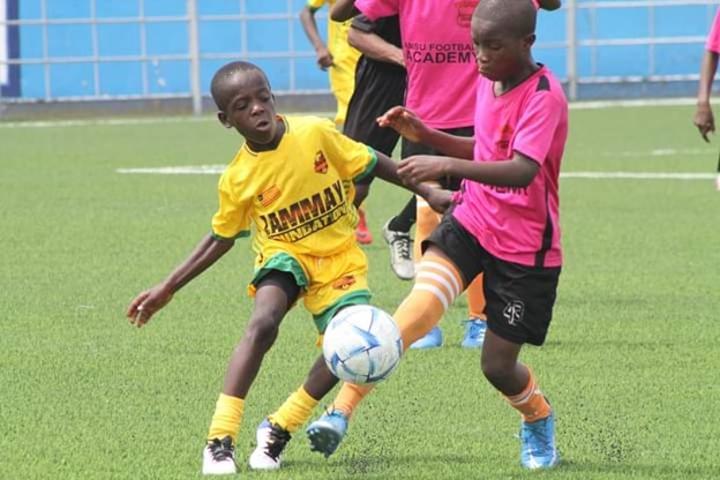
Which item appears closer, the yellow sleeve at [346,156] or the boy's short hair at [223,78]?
the boy's short hair at [223,78]

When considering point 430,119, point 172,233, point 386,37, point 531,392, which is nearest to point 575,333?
point 430,119

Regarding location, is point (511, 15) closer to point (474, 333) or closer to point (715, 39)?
point (474, 333)

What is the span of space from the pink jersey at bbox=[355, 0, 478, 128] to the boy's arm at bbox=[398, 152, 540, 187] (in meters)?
2.84

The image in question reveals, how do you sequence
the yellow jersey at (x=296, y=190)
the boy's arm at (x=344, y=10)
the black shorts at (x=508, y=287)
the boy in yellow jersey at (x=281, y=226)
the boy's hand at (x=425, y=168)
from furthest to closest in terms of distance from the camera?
the boy's arm at (x=344, y=10), the yellow jersey at (x=296, y=190), the boy in yellow jersey at (x=281, y=226), the black shorts at (x=508, y=287), the boy's hand at (x=425, y=168)

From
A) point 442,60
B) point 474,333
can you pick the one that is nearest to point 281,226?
point 474,333

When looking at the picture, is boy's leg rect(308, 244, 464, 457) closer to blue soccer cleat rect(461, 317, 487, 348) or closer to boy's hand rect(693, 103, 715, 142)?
blue soccer cleat rect(461, 317, 487, 348)

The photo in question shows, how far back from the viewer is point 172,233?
12.9 metres

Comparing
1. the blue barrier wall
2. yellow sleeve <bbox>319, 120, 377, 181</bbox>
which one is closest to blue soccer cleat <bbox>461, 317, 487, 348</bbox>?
yellow sleeve <bbox>319, 120, 377, 181</bbox>

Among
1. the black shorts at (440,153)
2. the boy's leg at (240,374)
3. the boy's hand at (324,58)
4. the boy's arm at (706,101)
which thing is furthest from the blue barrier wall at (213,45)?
the boy's leg at (240,374)

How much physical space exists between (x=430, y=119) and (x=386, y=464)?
2.95 metres

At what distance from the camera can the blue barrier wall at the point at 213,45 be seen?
2853cm

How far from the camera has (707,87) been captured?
32.2ft

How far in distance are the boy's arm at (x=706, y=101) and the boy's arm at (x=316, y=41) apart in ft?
13.3

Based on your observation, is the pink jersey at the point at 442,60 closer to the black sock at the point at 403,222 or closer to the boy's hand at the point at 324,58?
the black sock at the point at 403,222
